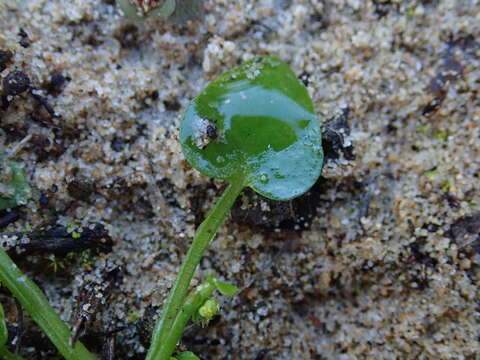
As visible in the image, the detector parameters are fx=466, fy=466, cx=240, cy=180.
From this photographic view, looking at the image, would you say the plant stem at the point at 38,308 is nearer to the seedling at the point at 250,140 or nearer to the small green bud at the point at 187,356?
the seedling at the point at 250,140

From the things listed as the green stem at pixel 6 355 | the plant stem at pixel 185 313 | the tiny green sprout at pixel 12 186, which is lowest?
the plant stem at pixel 185 313

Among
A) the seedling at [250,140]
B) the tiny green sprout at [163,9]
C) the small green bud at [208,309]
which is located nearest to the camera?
the small green bud at [208,309]

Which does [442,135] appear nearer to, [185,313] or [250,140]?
[250,140]

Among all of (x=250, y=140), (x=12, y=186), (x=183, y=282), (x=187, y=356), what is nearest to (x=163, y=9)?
(x=250, y=140)

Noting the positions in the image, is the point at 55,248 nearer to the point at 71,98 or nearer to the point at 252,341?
the point at 71,98

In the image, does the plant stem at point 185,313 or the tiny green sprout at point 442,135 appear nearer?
the plant stem at point 185,313

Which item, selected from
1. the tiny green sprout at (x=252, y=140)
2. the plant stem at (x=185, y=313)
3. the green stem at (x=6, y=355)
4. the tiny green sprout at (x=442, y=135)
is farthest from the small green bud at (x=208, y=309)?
the tiny green sprout at (x=442, y=135)

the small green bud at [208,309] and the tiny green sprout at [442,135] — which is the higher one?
the small green bud at [208,309]
